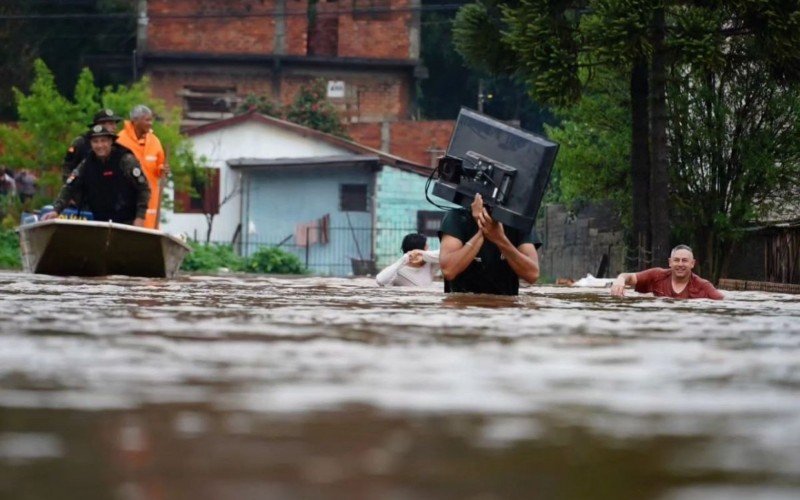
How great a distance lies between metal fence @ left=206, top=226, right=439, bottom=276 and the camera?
46.1 meters

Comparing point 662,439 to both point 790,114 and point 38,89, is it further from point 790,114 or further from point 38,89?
point 38,89

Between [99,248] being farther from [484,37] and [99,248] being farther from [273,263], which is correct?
[273,263]

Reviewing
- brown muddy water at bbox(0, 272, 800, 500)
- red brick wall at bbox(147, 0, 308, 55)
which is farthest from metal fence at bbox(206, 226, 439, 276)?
brown muddy water at bbox(0, 272, 800, 500)

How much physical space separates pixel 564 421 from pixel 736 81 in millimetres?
22025

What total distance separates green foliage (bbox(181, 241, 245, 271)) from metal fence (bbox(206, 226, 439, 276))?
7945mm

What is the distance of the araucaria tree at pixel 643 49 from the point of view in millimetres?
19938

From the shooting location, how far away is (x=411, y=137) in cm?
5416

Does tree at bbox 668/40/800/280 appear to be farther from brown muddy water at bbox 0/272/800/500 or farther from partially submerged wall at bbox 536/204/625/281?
brown muddy water at bbox 0/272/800/500

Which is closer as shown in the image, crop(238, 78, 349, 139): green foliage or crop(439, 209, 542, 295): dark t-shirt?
crop(439, 209, 542, 295): dark t-shirt

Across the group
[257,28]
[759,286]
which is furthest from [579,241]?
[257,28]

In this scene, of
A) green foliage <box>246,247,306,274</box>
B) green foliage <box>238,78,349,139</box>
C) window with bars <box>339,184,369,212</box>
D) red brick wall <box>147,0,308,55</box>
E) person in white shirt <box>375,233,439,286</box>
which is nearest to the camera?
person in white shirt <box>375,233,439,286</box>

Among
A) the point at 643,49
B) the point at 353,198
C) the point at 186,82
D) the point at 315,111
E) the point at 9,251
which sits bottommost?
the point at 9,251

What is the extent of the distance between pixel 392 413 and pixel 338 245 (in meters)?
44.2

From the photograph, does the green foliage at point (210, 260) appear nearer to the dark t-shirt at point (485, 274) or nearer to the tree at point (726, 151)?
the tree at point (726, 151)
